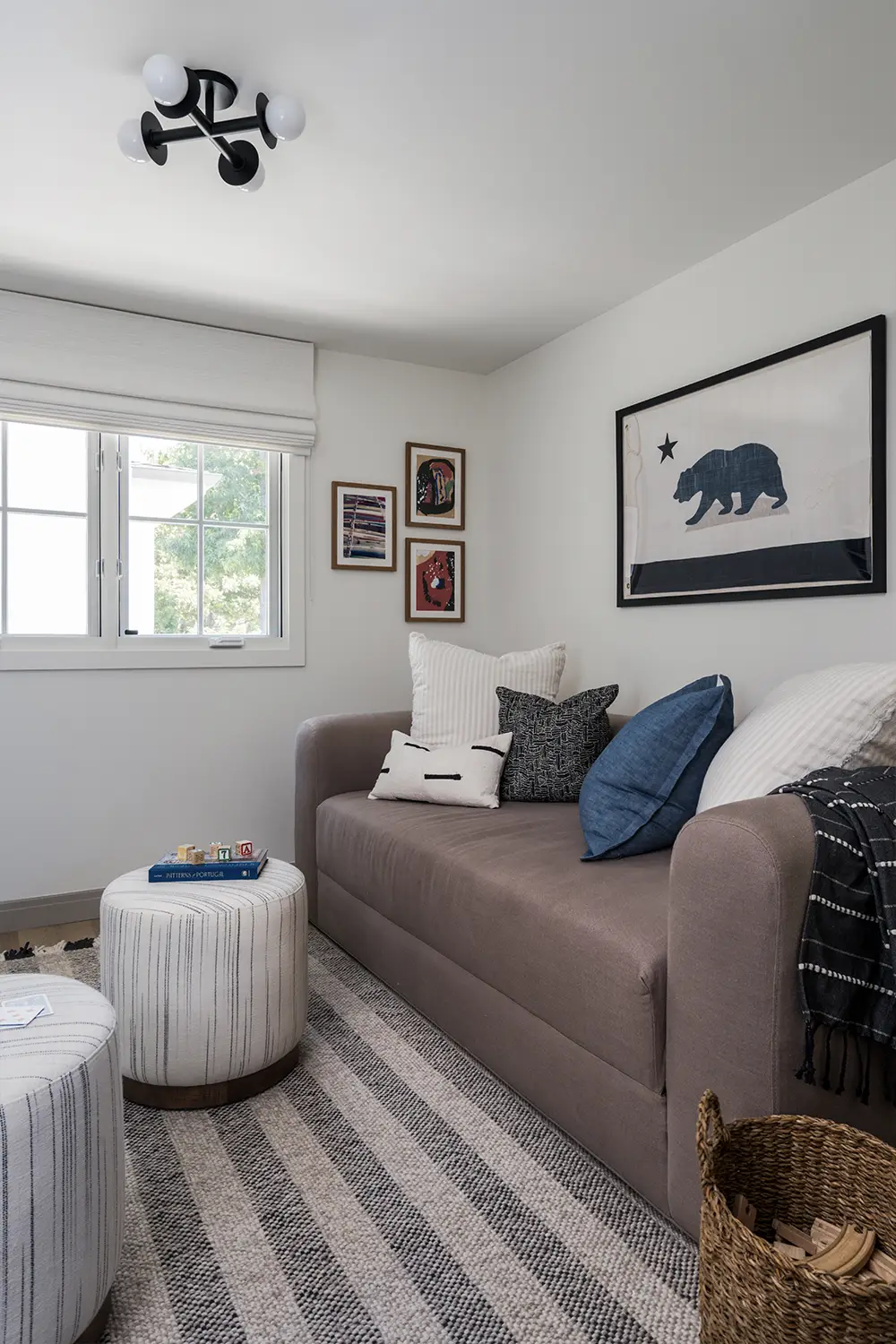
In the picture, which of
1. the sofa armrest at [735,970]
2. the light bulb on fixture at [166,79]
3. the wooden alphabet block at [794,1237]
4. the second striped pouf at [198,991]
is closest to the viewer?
the wooden alphabet block at [794,1237]

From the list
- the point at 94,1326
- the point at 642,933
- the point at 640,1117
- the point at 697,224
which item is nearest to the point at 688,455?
the point at 697,224

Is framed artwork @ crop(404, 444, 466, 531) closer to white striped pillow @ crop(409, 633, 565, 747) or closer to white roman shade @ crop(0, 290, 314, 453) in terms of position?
white roman shade @ crop(0, 290, 314, 453)

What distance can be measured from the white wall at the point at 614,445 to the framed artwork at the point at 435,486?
0.19 meters

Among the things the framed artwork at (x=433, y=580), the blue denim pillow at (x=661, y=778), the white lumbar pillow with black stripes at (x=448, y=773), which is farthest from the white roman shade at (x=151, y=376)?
the blue denim pillow at (x=661, y=778)

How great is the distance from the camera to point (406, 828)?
8.41ft

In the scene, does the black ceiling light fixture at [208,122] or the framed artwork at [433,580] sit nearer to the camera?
the black ceiling light fixture at [208,122]

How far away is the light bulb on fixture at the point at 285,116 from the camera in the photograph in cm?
193

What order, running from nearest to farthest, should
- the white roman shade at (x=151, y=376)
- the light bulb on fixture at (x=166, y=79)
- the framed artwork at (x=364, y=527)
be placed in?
the light bulb on fixture at (x=166, y=79) < the white roman shade at (x=151, y=376) < the framed artwork at (x=364, y=527)

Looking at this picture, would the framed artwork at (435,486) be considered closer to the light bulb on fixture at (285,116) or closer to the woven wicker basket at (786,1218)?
the light bulb on fixture at (285,116)

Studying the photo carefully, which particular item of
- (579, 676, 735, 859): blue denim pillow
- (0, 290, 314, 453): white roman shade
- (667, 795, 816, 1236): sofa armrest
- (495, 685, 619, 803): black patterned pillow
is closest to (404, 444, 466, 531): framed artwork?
(0, 290, 314, 453): white roman shade

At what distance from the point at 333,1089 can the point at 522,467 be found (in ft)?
9.30

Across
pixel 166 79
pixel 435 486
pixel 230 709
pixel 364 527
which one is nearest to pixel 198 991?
pixel 230 709

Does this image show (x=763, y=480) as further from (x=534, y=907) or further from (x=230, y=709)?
(x=230, y=709)

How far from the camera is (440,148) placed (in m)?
2.26
